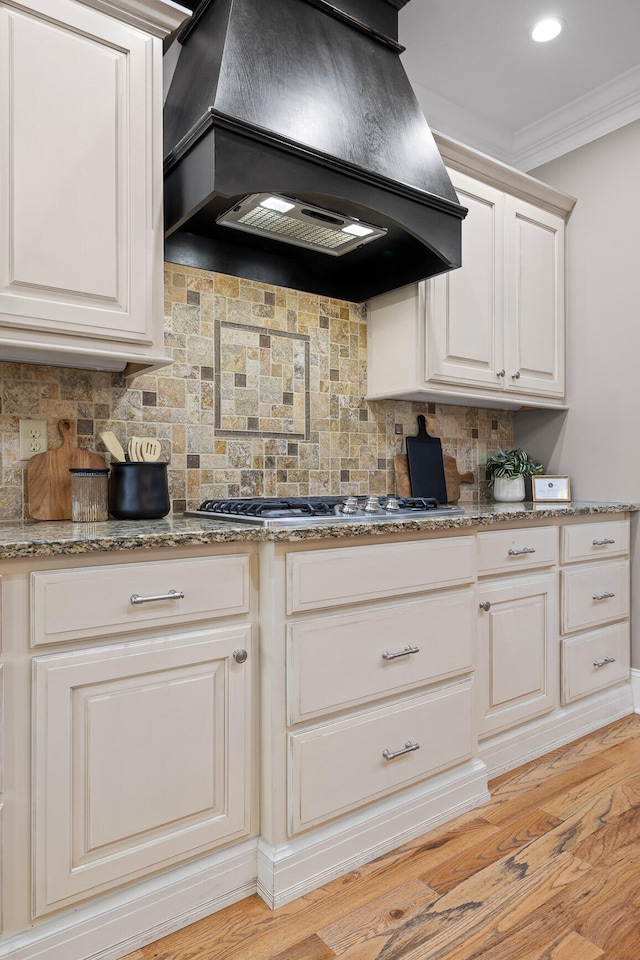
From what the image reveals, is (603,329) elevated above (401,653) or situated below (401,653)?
above

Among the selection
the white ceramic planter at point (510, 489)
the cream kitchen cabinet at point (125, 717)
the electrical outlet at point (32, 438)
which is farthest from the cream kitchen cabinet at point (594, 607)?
the electrical outlet at point (32, 438)

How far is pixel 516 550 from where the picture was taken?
7.21ft

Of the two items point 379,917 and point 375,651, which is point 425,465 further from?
point 379,917

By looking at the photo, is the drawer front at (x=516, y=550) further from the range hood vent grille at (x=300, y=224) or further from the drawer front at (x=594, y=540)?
the range hood vent grille at (x=300, y=224)

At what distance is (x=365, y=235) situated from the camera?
2.07 metres

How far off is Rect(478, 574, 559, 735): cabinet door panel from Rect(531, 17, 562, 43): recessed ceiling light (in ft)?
6.97

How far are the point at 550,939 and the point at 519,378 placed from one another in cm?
207

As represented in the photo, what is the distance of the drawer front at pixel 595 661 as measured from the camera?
2447mm

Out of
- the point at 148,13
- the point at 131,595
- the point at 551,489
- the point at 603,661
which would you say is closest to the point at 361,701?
the point at 131,595

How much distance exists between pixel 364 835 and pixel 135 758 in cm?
71

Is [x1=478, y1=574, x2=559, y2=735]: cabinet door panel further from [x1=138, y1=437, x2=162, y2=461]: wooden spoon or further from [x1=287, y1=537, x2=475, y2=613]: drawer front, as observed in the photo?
[x1=138, y1=437, x2=162, y2=461]: wooden spoon

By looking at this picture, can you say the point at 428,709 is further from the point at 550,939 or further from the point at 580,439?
the point at 580,439

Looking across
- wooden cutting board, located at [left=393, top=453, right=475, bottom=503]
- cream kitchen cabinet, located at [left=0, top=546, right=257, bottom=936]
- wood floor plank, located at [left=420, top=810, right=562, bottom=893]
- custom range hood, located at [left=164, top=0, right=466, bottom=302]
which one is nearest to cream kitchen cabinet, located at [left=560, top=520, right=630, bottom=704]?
wooden cutting board, located at [left=393, top=453, right=475, bottom=503]

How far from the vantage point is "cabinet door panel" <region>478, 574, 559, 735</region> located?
210 cm
